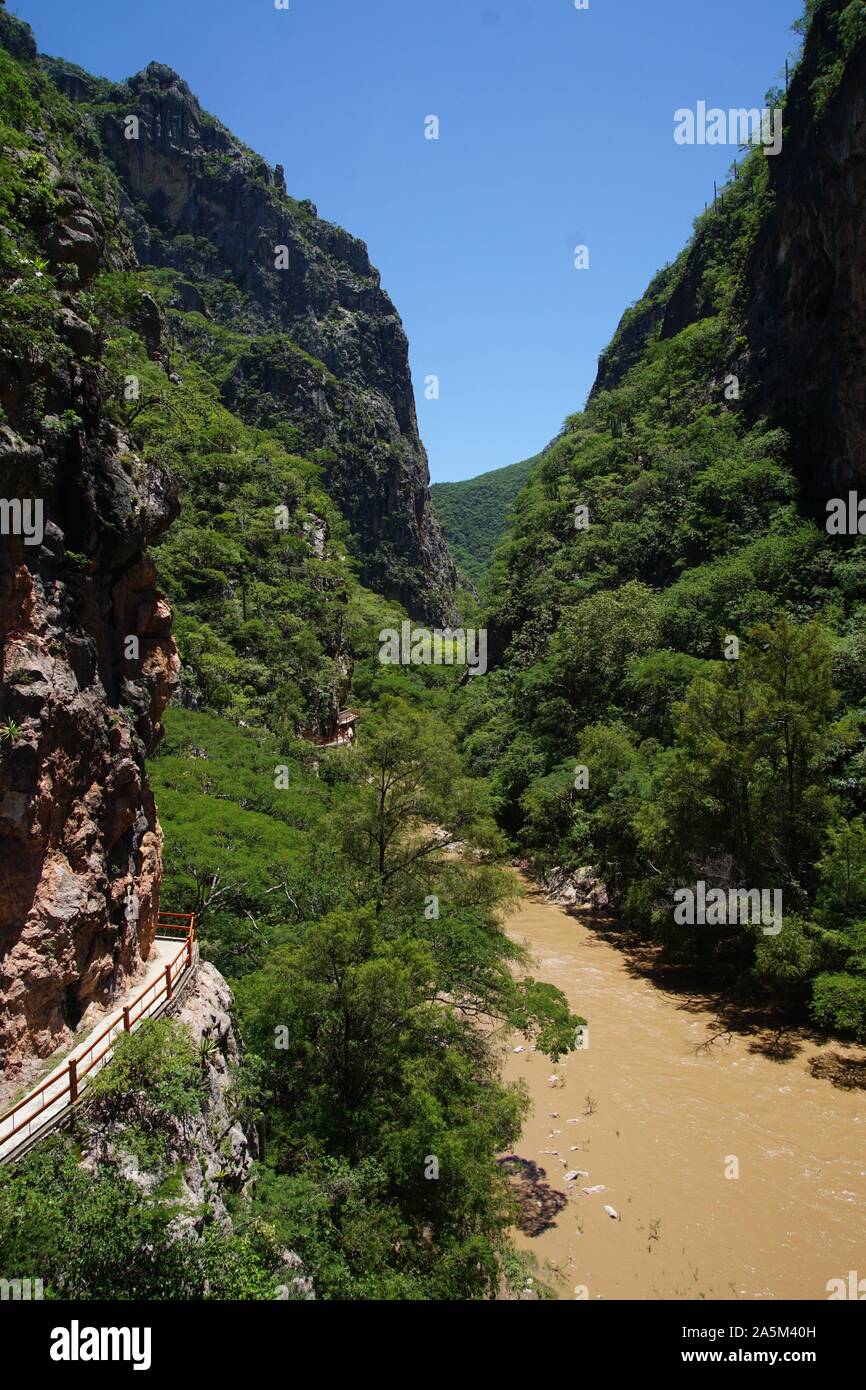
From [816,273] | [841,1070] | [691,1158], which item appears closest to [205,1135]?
[691,1158]

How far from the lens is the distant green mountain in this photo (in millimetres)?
157500

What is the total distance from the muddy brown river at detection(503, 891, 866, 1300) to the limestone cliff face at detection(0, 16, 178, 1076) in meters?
8.38

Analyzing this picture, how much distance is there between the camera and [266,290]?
9288 centimetres

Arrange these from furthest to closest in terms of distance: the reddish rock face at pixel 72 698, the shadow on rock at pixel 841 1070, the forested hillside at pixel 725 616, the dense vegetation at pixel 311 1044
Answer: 1. the forested hillside at pixel 725 616
2. the shadow on rock at pixel 841 1070
3. the reddish rock face at pixel 72 698
4. the dense vegetation at pixel 311 1044

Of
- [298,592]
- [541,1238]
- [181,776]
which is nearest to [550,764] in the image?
[181,776]

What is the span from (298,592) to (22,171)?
4086cm

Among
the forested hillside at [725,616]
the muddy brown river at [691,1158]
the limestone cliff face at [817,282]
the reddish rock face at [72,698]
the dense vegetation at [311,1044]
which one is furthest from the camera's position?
the limestone cliff face at [817,282]

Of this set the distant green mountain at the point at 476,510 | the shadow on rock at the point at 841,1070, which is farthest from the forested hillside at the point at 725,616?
the distant green mountain at the point at 476,510

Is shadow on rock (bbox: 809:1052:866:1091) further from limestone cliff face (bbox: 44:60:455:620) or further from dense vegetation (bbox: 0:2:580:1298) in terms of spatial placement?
limestone cliff face (bbox: 44:60:455:620)

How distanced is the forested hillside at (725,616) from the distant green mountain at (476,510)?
82.7 meters

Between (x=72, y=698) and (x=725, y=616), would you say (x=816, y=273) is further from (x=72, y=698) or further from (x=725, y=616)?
(x=72, y=698)

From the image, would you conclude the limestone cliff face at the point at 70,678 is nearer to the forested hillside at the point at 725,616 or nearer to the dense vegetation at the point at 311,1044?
the dense vegetation at the point at 311,1044

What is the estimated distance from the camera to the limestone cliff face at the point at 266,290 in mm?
84688
